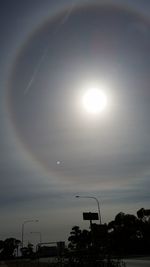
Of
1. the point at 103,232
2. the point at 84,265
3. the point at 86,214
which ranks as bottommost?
the point at 84,265

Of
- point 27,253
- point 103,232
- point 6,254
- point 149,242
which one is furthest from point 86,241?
point 103,232

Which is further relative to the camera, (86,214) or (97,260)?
(86,214)

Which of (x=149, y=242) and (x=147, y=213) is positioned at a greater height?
(x=147, y=213)

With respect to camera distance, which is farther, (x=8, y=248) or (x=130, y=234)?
(x=8, y=248)

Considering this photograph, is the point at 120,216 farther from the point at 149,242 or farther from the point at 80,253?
the point at 80,253

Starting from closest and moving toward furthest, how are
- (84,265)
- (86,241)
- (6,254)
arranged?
(84,265), (86,241), (6,254)

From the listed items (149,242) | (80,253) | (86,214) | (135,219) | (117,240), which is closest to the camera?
(80,253)

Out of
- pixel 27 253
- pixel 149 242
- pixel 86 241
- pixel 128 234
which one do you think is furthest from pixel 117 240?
pixel 27 253

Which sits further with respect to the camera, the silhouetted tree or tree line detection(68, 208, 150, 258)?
the silhouetted tree

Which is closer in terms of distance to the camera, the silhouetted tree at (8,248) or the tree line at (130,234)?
the tree line at (130,234)
